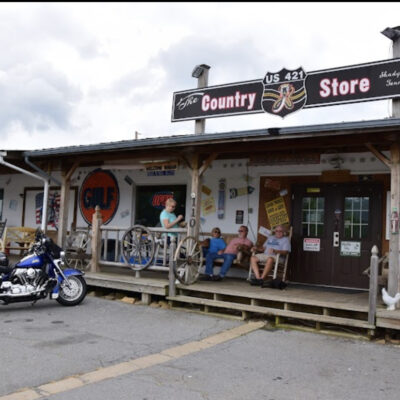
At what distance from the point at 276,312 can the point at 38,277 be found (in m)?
3.65

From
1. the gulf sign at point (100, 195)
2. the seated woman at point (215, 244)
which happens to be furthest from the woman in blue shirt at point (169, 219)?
the gulf sign at point (100, 195)

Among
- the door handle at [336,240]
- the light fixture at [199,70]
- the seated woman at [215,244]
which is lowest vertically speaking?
the seated woman at [215,244]

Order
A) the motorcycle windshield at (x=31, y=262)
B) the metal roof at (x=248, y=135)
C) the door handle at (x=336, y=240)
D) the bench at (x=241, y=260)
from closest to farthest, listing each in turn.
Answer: the metal roof at (x=248, y=135), the motorcycle windshield at (x=31, y=262), the door handle at (x=336, y=240), the bench at (x=241, y=260)

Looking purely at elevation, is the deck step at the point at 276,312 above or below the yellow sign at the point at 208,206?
below

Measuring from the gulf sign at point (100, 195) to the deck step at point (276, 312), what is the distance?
4.56 meters

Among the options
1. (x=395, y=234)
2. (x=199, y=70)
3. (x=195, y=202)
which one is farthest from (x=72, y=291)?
(x=199, y=70)

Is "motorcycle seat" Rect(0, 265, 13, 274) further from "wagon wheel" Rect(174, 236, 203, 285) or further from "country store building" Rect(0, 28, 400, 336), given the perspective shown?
"wagon wheel" Rect(174, 236, 203, 285)

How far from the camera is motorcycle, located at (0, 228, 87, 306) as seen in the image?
23.1 feet

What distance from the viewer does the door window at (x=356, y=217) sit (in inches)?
331

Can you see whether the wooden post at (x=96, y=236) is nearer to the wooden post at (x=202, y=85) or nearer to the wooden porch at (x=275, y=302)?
the wooden porch at (x=275, y=302)

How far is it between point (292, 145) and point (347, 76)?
1961mm

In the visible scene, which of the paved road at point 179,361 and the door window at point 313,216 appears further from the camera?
the door window at point 313,216

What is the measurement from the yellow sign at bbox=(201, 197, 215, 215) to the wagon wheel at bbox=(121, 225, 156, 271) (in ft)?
6.88

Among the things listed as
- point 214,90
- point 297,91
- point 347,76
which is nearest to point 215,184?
point 214,90
